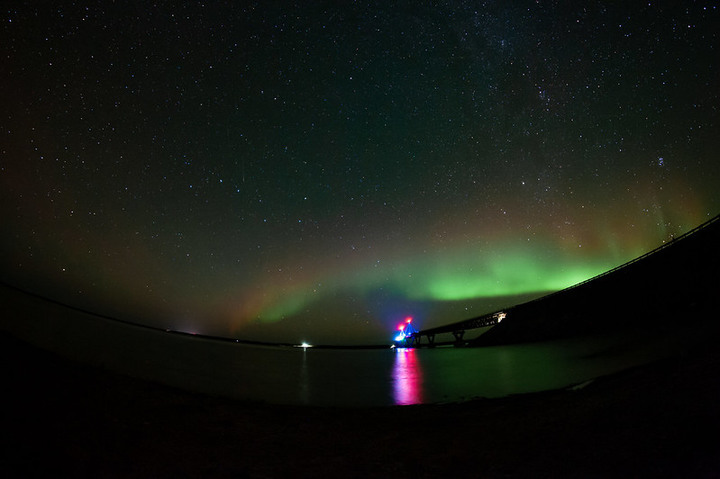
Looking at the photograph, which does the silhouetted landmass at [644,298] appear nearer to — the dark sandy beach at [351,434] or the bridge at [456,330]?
the bridge at [456,330]

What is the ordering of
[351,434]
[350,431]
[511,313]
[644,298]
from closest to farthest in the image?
[351,434], [350,431], [644,298], [511,313]

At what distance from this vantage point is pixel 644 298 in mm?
27547

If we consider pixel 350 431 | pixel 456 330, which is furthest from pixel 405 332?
pixel 350 431

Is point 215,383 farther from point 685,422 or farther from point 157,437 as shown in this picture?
point 685,422

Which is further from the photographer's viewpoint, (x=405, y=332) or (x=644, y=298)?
(x=405, y=332)

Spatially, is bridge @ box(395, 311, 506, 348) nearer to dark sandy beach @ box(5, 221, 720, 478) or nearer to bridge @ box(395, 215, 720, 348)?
bridge @ box(395, 215, 720, 348)

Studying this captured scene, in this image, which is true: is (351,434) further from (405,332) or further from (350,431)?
(405,332)

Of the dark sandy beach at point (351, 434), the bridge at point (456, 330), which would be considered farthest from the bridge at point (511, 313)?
the dark sandy beach at point (351, 434)

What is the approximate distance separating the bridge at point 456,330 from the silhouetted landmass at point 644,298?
5019 mm

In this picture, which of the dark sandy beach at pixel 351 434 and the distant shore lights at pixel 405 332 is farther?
the distant shore lights at pixel 405 332

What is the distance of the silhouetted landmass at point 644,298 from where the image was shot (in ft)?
72.3

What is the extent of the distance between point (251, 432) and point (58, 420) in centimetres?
244

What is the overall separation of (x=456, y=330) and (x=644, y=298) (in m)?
29.0

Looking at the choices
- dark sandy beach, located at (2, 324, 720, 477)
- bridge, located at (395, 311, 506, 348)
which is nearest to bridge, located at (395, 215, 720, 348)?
bridge, located at (395, 311, 506, 348)
